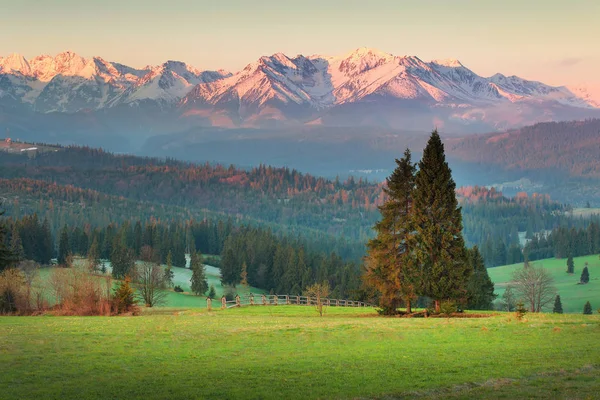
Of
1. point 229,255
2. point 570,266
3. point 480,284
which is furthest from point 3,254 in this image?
point 570,266

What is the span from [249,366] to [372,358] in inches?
217

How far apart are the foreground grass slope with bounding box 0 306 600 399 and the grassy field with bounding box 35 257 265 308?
6693 cm

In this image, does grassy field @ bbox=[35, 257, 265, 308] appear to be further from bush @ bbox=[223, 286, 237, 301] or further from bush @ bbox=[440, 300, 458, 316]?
bush @ bbox=[440, 300, 458, 316]

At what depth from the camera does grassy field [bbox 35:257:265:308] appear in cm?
11506

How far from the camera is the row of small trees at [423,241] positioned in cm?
5562

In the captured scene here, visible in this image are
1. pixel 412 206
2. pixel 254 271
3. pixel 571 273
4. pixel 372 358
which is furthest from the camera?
pixel 571 273

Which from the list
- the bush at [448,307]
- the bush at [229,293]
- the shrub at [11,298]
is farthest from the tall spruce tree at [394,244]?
the bush at [229,293]

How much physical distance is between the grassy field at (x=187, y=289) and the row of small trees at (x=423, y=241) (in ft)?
171

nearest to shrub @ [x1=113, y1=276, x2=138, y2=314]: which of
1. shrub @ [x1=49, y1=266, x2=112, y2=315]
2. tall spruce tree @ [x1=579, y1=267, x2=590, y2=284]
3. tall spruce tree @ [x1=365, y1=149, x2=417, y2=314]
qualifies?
shrub @ [x1=49, y1=266, x2=112, y2=315]

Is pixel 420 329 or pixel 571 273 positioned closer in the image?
pixel 420 329

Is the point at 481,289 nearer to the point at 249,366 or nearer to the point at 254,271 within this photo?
the point at 249,366

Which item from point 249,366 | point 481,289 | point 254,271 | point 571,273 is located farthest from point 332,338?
point 571,273

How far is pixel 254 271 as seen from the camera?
16625 cm

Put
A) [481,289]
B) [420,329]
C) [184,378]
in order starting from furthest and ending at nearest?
[481,289], [420,329], [184,378]
